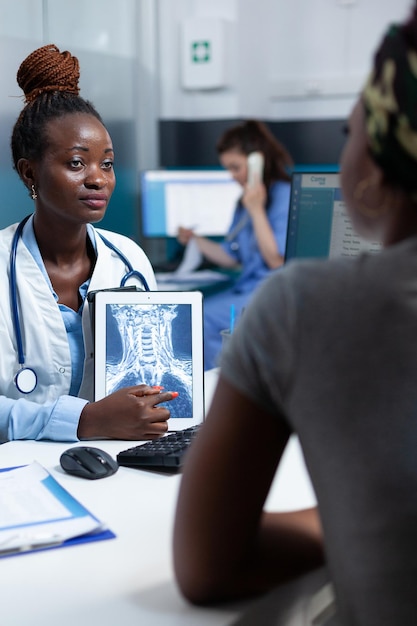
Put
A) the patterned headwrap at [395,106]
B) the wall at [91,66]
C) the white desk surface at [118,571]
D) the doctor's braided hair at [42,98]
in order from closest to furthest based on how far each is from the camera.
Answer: the patterned headwrap at [395,106]
the white desk surface at [118,571]
the doctor's braided hair at [42,98]
the wall at [91,66]

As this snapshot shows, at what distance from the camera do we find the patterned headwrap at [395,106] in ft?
1.78

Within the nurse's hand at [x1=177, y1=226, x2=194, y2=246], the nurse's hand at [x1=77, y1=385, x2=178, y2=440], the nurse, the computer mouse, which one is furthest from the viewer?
the nurse's hand at [x1=177, y1=226, x2=194, y2=246]

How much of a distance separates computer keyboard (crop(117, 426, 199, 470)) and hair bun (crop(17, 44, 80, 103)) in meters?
0.79

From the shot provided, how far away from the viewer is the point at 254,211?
3.46 metres

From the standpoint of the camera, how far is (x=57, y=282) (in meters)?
1.54

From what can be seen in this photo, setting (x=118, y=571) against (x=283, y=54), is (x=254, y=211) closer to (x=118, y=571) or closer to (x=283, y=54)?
(x=283, y=54)

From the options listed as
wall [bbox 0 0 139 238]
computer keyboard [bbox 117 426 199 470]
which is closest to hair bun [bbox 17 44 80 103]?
wall [bbox 0 0 139 238]

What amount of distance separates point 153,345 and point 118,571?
0.56 m

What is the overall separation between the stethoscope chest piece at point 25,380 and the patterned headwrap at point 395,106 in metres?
0.97

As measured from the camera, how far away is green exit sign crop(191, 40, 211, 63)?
158 inches

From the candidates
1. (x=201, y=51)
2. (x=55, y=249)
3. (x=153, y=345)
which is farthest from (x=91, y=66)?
(x=153, y=345)

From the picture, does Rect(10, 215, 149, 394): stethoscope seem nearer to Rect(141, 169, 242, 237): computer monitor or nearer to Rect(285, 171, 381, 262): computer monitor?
Rect(285, 171, 381, 262): computer monitor

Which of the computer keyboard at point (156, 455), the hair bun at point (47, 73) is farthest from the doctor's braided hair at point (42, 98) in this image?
the computer keyboard at point (156, 455)

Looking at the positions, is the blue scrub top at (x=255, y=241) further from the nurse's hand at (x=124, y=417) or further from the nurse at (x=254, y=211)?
the nurse's hand at (x=124, y=417)
